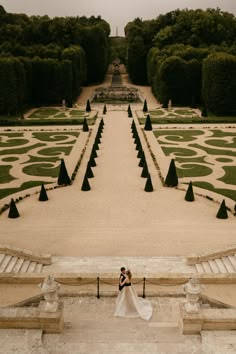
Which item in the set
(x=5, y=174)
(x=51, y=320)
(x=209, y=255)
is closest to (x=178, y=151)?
(x=5, y=174)

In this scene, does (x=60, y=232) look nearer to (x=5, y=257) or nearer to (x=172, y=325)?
(x=5, y=257)

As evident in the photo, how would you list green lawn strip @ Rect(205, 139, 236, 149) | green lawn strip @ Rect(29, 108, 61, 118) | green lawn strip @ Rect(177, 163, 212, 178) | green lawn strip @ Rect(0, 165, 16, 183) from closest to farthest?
green lawn strip @ Rect(0, 165, 16, 183)
green lawn strip @ Rect(177, 163, 212, 178)
green lawn strip @ Rect(205, 139, 236, 149)
green lawn strip @ Rect(29, 108, 61, 118)

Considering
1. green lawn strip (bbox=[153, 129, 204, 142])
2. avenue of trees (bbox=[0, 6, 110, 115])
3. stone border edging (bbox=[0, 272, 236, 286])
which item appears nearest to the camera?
stone border edging (bbox=[0, 272, 236, 286])

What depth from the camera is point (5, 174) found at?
3038 centimetres

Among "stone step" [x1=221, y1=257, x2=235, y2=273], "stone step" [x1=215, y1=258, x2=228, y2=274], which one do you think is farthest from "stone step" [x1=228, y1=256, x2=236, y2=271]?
"stone step" [x1=215, y1=258, x2=228, y2=274]

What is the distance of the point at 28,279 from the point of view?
15703 mm

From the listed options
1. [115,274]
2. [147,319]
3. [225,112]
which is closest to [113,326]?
[147,319]

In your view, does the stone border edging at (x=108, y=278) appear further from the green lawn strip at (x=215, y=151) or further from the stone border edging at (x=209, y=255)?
the green lawn strip at (x=215, y=151)

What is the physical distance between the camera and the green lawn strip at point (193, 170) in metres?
30.1

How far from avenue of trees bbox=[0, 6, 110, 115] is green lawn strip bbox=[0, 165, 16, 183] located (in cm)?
2282

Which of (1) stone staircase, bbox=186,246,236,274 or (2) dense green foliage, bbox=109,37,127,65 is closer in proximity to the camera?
(1) stone staircase, bbox=186,246,236,274

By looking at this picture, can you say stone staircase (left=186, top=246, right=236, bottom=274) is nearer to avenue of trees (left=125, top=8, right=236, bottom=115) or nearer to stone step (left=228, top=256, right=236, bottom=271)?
stone step (left=228, top=256, right=236, bottom=271)

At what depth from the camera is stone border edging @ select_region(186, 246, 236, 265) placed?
17.5 m

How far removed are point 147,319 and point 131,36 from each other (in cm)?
8131
